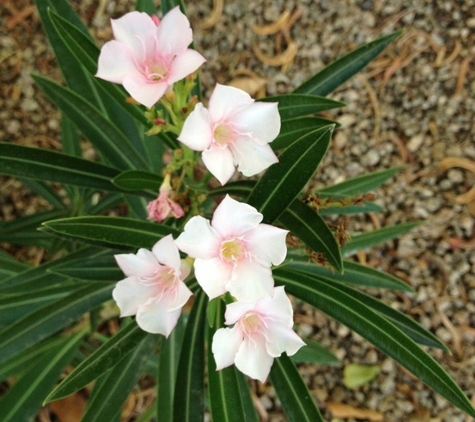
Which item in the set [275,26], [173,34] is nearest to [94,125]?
[173,34]

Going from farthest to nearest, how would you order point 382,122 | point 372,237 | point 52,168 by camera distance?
point 382,122 < point 372,237 < point 52,168

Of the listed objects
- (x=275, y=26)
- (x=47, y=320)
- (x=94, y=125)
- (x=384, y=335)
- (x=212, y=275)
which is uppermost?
(x=275, y=26)

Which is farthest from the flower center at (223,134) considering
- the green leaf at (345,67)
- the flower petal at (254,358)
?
the green leaf at (345,67)

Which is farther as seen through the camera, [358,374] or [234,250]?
[358,374]

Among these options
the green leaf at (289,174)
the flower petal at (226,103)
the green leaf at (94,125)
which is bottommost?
the green leaf at (289,174)

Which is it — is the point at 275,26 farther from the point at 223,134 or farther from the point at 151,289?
the point at 151,289

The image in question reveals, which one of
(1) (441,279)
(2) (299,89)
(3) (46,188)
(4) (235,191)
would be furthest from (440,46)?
(3) (46,188)

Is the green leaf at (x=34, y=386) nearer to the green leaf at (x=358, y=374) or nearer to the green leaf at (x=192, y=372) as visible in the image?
the green leaf at (x=192, y=372)
